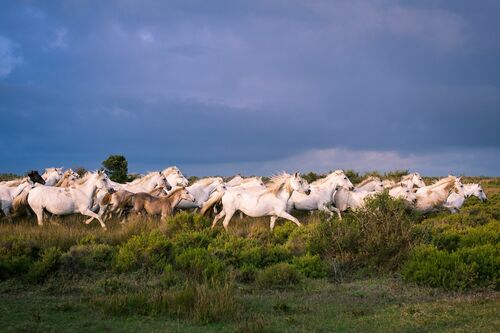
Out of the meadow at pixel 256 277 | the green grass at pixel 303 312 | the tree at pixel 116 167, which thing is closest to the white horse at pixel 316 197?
the meadow at pixel 256 277

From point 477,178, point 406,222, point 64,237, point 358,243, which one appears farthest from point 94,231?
point 477,178

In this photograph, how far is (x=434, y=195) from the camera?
24.3 m

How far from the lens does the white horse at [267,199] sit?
67.4 feet

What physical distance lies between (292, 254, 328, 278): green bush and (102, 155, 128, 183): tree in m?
30.5

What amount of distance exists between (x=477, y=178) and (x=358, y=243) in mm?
53818

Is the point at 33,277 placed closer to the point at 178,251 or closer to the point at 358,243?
the point at 178,251

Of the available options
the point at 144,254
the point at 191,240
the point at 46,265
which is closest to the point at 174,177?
the point at 191,240

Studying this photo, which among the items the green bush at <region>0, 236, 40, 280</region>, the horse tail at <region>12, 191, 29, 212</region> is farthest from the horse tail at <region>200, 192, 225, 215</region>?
the green bush at <region>0, 236, 40, 280</region>

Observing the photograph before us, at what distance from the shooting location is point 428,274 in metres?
12.7

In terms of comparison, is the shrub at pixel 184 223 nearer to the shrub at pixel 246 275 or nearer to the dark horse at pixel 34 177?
the shrub at pixel 246 275

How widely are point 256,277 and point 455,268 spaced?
4633 millimetres

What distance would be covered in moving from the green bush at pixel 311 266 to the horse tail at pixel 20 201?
11.8 metres

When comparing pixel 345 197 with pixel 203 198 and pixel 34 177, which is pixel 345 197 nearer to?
pixel 203 198

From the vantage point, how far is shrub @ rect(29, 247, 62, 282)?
13516 mm
